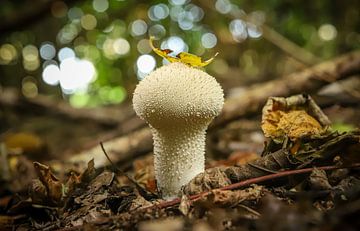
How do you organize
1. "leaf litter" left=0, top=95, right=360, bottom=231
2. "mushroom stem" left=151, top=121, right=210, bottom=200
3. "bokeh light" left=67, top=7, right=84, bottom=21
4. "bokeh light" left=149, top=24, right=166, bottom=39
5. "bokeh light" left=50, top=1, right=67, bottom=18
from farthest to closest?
"bokeh light" left=149, top=24, right=166, bottom=39 < "bokeh light" left=67, top=7, right=84, bottom=21 < "bokeh light" left=50, top=1, right=67, bottom=18 < "mushroom stem" left=151, top=121, right=210, bottom=200 < "leaf litter" left=0, top=95, right=360, bottom=231

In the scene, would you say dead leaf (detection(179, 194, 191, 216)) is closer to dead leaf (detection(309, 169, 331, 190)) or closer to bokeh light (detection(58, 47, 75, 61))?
dead leaf (detection(309, 169, 331, 190))

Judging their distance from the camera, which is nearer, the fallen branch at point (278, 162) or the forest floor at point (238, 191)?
the forest floor at point (238, 191)

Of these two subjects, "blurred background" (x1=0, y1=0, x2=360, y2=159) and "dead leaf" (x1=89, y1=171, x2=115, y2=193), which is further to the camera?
"blurred background" (x1=0, y1=0, x2=360, y2=159)

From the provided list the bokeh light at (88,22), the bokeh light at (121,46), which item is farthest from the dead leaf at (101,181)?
the bokeh light at (121,46)

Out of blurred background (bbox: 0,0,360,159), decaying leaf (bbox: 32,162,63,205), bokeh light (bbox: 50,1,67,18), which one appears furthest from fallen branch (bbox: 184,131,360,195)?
bokeh light (bbox: 50,1,67,18)

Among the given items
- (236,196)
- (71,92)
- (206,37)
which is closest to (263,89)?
(236,196)

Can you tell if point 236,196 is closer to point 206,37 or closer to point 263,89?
point 263,89

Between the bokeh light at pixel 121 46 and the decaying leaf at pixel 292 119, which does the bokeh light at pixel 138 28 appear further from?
the decaying leaf at pixel 292 119
